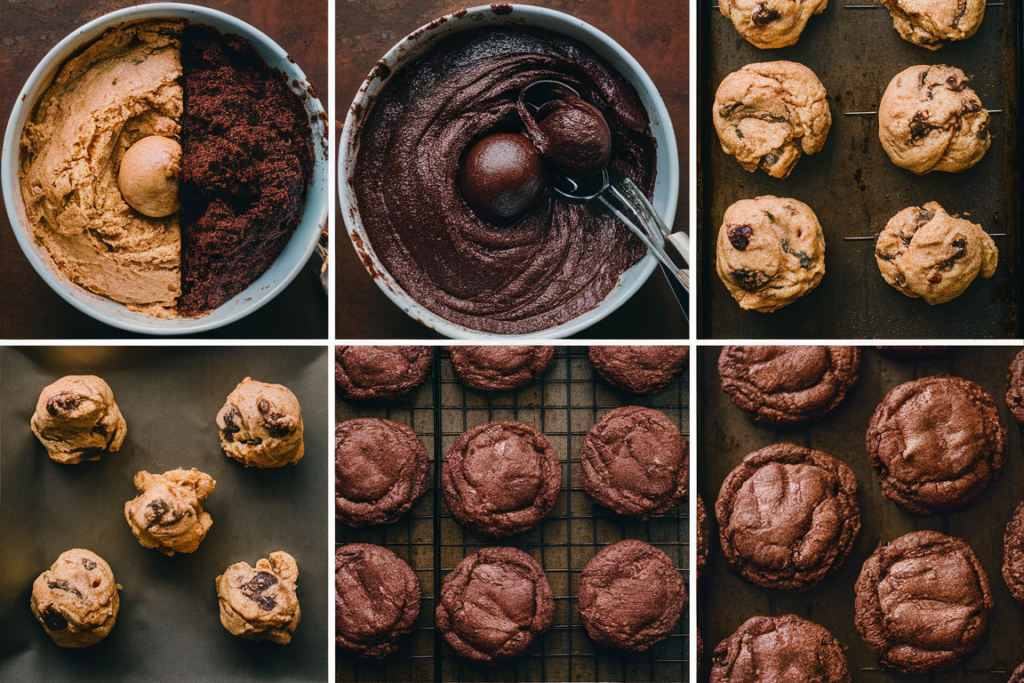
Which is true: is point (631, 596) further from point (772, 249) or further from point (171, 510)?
point (171, 510)

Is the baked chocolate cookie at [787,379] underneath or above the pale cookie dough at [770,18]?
underneath

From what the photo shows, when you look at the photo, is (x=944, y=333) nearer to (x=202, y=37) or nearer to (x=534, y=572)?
(x=534, y=572)

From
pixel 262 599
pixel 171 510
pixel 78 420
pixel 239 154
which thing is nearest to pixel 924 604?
pixel 262 599

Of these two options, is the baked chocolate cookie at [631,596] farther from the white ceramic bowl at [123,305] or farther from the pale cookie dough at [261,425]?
the white ceramic bowl at [123,305]

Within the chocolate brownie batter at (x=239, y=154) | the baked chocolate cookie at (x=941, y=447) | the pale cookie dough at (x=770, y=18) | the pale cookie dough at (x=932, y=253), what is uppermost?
the pale cookie dough at (x=770, y=18)

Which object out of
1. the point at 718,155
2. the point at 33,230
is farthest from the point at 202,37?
the point at 718,155

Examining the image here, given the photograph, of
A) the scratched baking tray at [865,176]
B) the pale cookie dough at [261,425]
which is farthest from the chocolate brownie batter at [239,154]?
the scratched baking tray at [865,176]
